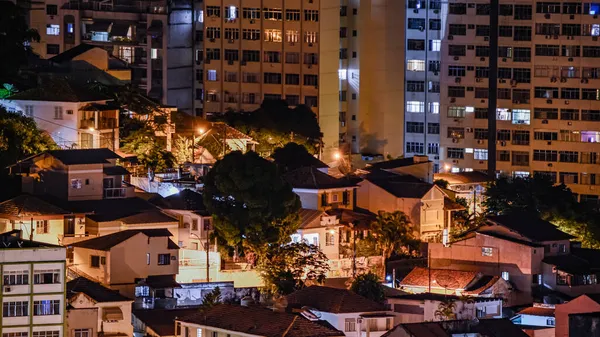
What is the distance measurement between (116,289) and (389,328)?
6.33 m

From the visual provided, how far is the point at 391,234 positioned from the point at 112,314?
12.0 m

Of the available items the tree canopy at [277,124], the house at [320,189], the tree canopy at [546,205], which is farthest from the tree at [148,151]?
the tree canopy at [546,205]

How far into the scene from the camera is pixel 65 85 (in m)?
54.6

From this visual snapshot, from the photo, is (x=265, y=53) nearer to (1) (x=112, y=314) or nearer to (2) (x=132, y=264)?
(2) (x=132, y=264)

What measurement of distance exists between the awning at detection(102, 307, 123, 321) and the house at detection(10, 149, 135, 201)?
768 cm

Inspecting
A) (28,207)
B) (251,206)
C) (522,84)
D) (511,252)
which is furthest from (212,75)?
(28,207)

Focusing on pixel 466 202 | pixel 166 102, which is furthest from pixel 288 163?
pixel 166 102

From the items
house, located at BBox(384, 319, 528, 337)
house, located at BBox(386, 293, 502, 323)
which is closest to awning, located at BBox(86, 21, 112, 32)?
house, located at BBox(386, 293, 502, 323)

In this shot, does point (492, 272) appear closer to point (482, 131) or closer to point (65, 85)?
point (65, 85)

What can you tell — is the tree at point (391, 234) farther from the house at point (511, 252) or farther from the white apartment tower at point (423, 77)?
the white apartment tower at point (423, 77)

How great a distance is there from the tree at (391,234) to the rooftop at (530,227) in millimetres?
2062

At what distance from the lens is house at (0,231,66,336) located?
1597 inches

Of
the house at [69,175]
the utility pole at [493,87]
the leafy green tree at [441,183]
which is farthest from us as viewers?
the utility pole at [493,87]

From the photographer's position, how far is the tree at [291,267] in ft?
156
